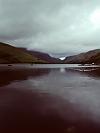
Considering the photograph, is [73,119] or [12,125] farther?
[73,119]

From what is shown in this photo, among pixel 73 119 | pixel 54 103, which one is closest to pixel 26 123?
pixel 73 119

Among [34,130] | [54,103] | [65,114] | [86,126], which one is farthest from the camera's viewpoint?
[54,103]

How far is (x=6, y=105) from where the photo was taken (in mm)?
17562

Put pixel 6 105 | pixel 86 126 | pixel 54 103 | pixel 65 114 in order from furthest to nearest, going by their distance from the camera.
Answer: pixel 54 103 → pixel 6 105 → pixel 65 114 → pixel 86 126

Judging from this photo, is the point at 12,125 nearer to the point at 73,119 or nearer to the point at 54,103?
the point at 73,119

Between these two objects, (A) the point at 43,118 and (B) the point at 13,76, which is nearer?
(A) the point at 43,118

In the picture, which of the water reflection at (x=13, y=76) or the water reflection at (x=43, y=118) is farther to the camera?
the water reflection at (x=13, y=76)

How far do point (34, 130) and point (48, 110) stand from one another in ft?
14.7

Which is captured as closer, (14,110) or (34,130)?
(34,130)

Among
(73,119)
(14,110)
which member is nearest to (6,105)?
(14,110)

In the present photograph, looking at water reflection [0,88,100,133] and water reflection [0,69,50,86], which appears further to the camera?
water reflection [0,69,50,86]

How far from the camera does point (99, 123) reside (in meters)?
13.1

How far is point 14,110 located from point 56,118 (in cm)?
359

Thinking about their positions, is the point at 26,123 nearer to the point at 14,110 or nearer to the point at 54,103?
the point at 14,110
